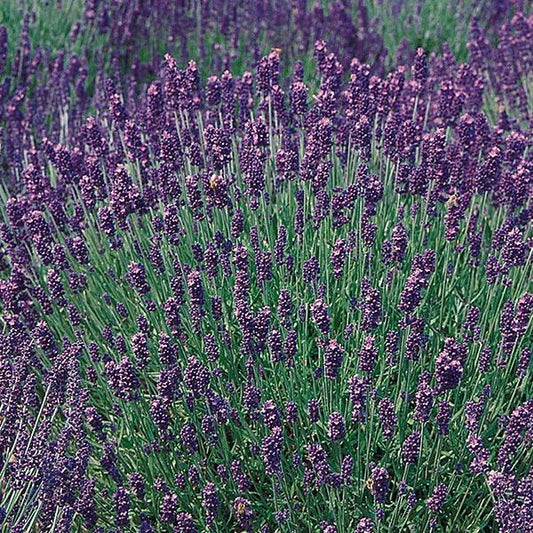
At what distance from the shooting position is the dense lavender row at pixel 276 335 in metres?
2.46

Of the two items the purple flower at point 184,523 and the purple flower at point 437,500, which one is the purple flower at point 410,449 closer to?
the purple flower at point 437,500

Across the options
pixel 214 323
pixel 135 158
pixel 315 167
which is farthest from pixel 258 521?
pixel 135 158

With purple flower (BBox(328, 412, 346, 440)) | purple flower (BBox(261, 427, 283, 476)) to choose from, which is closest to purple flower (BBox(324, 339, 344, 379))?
purple flower (BBox(328, 412, 346, 440))

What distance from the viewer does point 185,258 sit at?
3.39m

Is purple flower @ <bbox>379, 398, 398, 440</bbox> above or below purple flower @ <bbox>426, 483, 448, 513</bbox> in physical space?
above

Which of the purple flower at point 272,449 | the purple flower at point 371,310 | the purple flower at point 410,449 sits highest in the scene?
the purple flower at point 371,310

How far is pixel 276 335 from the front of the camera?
8.37ft

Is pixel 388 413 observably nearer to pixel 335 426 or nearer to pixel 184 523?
pixel 335 426

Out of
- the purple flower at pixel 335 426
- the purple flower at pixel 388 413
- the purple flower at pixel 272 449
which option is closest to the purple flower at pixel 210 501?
the purple flower at pixel 272 449

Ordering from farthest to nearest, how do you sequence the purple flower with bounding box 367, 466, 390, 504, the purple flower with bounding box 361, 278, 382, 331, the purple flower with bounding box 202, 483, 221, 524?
the purple flower with bounding box 361, 278, 382, 331
the purple flower with bounding box 202, 483, 221, 524
the purple flower with bounding box 367, 466, 390, 504

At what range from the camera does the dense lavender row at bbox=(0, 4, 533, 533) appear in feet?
8.08

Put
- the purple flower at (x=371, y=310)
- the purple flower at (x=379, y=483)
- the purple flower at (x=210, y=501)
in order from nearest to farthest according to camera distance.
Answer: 1. the purple flower at (x=379, y=483)
2. the purple flower at (x=210, y=501)
3. the purple flower at (x=371, y=310)

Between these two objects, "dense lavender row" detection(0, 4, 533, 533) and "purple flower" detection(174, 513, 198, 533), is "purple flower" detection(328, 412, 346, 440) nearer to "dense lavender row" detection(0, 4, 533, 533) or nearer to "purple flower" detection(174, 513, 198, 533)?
"dense lavender row" detection(0, 4, 533, 533)

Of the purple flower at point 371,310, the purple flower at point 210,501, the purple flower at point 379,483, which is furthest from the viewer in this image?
the purple flower at point 371,310
